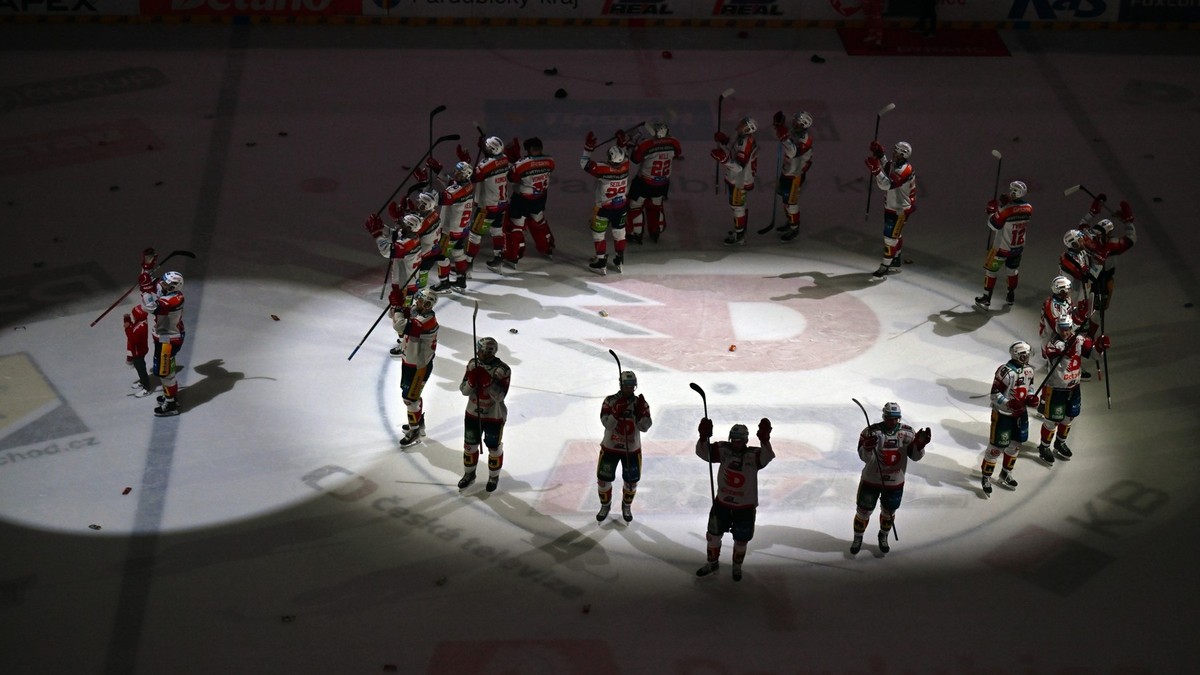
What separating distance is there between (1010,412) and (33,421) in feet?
28.5

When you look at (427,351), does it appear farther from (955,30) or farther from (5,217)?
(955,30)

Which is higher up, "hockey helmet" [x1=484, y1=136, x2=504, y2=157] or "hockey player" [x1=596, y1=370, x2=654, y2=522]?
"hockey helmet" [x1=484, y1=136, x2=504, y2=157]

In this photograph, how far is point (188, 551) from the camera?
40.0ft

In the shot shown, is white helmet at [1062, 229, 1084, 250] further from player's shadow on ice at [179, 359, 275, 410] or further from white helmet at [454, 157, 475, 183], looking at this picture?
player's shadow on ice at [179, 359, 275, 410]

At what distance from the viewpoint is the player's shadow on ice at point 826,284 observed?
16328 millimetres

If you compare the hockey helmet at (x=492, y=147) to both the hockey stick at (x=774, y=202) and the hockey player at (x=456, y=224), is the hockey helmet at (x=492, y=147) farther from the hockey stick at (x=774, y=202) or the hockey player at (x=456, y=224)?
the hockey stick at (x=774, y=202)

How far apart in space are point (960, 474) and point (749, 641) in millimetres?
3094

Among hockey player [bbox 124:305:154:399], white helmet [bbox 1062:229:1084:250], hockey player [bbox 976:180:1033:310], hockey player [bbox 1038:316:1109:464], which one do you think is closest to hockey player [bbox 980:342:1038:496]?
hockey player [bbox 1038:316:1109:464]

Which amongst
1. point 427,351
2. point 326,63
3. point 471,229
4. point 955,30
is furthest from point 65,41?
point 955,30

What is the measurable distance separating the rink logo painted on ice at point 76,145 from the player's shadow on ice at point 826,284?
8306mm

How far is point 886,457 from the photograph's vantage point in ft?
38.9

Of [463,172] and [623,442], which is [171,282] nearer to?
[463,172]

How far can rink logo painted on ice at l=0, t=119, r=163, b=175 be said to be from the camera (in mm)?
18531


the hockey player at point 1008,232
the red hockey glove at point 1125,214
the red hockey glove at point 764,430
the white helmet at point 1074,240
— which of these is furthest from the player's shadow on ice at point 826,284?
the red hockey glove at point 764,430
